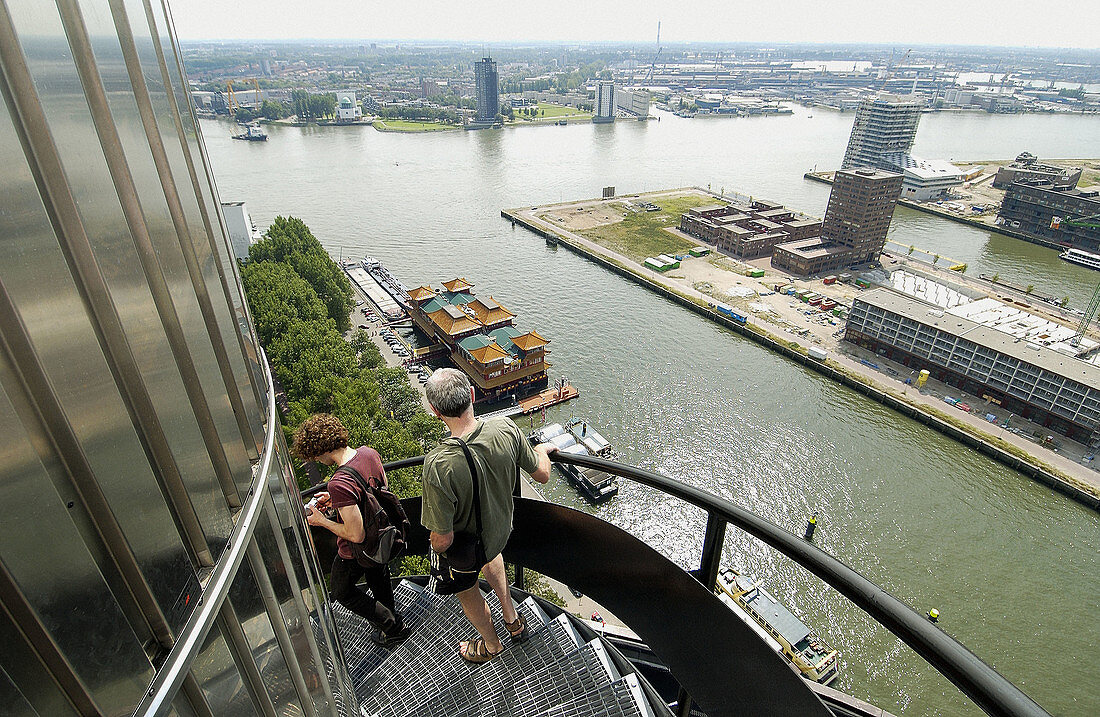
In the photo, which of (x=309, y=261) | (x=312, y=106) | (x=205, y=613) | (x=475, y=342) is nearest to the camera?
(x=205, y=613)

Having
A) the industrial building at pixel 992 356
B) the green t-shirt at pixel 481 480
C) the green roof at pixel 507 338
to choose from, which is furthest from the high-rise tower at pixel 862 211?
the green t-shirt at pixel 481 480

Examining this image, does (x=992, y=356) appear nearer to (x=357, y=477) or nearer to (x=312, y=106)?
(x=357, y=477)

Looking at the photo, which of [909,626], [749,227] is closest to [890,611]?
[909,626]

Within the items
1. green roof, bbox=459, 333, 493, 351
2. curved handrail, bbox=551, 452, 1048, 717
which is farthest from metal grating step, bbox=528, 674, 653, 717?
green roof, bbox=459, 333, 493, 351

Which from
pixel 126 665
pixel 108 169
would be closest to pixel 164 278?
pixel 108 169

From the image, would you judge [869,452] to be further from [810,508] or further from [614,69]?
[614,69]

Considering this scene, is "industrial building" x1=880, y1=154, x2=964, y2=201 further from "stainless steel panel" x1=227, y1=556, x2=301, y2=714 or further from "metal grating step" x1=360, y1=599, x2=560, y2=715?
"stainless steel panel" x1=227, y1=556, x2=301, y2=714
